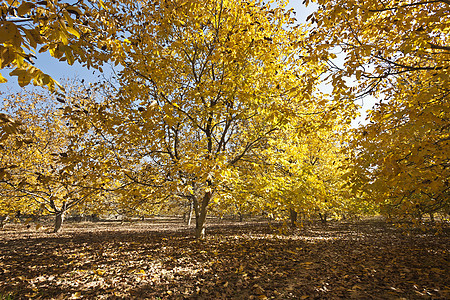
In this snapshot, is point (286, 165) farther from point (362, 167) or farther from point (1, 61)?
point (1, 61)

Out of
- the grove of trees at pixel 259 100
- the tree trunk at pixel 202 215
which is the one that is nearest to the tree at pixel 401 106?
the grove of trees at pixel 259 100

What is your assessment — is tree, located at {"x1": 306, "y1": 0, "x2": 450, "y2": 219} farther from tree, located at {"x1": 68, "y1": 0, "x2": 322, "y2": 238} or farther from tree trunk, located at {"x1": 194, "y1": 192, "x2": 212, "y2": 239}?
tree trunk, located at {"x1": 194, "y1": 192, "x2": 212, "y2": 239}

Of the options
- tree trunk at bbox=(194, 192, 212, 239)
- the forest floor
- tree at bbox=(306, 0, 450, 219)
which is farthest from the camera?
tree trunk at bbox=(194, 192, 212, 239)

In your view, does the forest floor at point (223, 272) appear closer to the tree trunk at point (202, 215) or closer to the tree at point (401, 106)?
the tree trunk at point (202, 215)

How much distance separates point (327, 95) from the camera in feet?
17.9

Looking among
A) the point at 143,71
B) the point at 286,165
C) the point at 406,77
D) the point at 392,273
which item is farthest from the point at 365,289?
the point at 143,71

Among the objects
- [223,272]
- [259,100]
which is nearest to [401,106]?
[259,100]

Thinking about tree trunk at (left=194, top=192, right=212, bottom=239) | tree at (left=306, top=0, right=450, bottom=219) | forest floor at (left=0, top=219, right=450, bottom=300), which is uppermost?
tree at (left=306, top=0, right=450, bottom=219)

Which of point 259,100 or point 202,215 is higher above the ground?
point 259,100

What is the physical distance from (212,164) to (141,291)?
3119mm

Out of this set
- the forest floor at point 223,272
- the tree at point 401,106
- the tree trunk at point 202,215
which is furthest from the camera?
the tree trunk at point 202,215

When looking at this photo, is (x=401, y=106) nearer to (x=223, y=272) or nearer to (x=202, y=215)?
(x=223, y=272)

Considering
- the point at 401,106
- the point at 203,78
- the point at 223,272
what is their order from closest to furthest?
the point at 401,106
the point at 223,272
the point at 203,78

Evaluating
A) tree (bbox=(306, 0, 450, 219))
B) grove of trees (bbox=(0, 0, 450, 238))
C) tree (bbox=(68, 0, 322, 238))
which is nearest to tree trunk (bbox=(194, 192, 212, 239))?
grove of trees (bbox=(0, 0, 450, 238))
